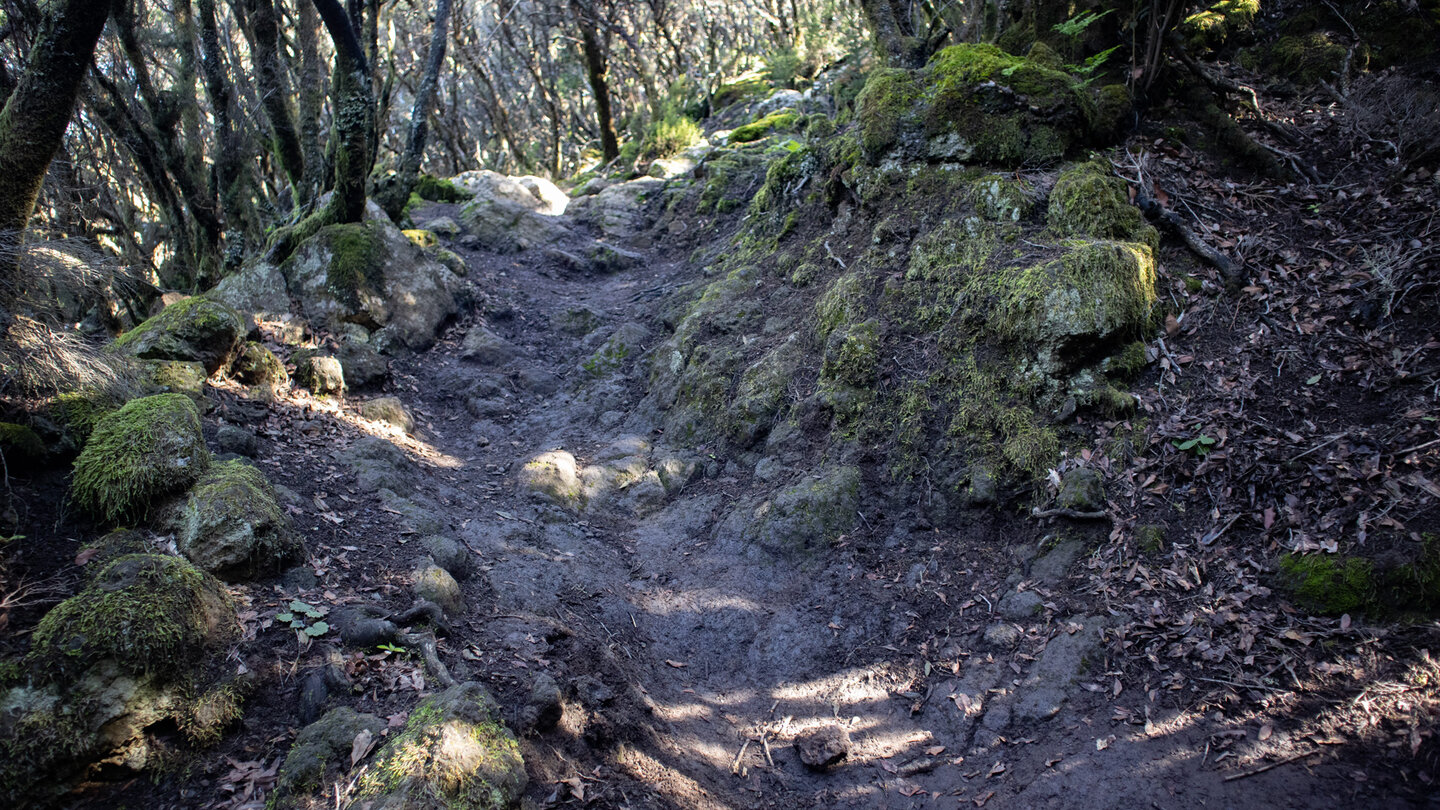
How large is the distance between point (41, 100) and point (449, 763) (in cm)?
484

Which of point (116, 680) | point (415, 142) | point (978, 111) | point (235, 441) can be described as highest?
point (415, 142)

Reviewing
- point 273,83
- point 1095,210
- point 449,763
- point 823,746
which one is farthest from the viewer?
point 273,83

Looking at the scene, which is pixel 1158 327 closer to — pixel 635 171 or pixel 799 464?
pixel 799 464

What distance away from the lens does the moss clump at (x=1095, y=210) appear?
19.0 feet

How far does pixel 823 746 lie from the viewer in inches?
162

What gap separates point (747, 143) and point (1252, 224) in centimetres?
1073

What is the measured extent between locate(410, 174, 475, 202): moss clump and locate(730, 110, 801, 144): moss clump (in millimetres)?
6293

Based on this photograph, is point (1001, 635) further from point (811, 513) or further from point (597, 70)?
point (597, 70)

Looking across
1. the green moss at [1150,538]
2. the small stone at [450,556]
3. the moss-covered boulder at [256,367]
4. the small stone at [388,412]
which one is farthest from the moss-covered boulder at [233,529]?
the green moss at [1150,538]

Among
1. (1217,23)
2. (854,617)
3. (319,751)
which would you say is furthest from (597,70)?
(319,751)

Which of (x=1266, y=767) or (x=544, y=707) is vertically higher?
(x=544, y=707)

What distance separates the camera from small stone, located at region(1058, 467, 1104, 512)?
467 cm

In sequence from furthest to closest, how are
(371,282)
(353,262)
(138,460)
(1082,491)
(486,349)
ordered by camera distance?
1. (486,349)
2. (371,282)
3. (353,262)
4. (1082,491)
5. (138,460)

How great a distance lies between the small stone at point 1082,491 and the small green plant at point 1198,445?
56 centimetres
